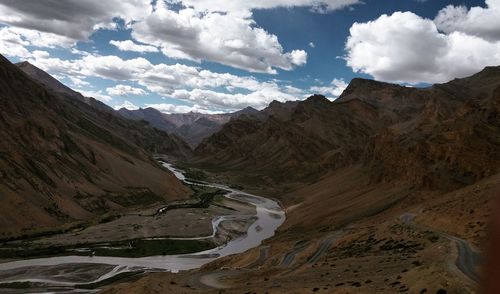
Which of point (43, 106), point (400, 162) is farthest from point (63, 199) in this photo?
point (400, 162)

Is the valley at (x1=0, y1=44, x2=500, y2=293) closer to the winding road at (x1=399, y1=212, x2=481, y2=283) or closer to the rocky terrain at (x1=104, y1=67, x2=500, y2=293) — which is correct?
the winding road at (x1=399, y1=212, x2=481, y2=283)

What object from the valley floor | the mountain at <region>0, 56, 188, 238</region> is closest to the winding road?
the valley floor

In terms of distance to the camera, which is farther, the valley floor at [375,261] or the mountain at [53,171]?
the mountain at [53,171]

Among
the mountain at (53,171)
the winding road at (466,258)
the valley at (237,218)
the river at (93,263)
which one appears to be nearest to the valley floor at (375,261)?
the winding road at (466,258)

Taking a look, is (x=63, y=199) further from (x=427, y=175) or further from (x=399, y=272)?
(x=399, y=272)

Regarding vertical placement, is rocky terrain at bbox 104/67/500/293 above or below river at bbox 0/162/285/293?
above

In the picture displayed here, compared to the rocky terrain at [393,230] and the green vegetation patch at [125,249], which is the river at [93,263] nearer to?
the green vegetation patch at [125,249]

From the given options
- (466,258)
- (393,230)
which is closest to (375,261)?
(466,258)

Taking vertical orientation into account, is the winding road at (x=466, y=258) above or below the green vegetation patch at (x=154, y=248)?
above
